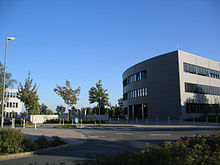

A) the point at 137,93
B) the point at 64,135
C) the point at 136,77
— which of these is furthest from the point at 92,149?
the point at 136,77

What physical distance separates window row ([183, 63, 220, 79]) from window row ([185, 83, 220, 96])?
2862 mm

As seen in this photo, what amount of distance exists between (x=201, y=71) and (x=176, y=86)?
31.8ft

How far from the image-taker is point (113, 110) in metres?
65.8

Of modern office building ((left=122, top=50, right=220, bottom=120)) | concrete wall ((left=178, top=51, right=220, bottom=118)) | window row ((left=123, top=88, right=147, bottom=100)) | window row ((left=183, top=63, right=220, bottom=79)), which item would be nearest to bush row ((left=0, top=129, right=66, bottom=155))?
modern office building ((left=122, top=50, right=220, bottom=120))

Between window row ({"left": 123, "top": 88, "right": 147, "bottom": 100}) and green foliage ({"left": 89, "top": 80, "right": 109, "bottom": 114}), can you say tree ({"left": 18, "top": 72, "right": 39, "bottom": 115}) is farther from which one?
window row ({"left": 123, "top": 88, "right": 147, "bottom": 100})

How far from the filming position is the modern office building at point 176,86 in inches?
1569

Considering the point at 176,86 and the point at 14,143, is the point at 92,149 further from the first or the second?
the point at 176,86

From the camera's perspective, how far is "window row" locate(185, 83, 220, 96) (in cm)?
4147

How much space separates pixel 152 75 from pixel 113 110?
79.6 ft

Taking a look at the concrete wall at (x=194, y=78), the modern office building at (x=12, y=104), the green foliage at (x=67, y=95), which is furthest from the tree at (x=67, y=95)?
the modern office building at (x=12, y=104)

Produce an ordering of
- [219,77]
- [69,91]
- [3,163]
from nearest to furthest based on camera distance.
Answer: [3,163], [69,91], [219,77]

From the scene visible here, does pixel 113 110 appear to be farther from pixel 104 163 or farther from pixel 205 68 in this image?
pixel 104 163

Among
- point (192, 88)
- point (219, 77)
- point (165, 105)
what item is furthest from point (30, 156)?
point (219, 77)

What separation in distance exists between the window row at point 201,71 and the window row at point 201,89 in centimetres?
286
